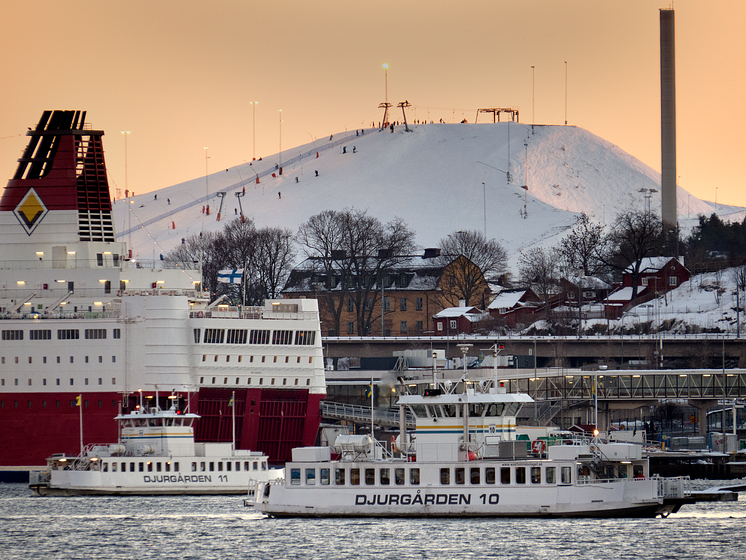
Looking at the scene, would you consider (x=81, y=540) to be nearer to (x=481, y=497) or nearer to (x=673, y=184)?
(x=481, y=497)

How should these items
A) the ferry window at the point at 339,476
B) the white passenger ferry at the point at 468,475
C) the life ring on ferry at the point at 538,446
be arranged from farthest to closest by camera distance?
the ferry window at the point at 339,476, the life ring on ferry at the point at 538,446, the white passenger ferry at the point at 468,475

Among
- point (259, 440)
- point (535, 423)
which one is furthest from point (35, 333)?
point (535, 423)

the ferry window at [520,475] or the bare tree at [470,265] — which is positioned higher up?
the bare tree at [470,265]

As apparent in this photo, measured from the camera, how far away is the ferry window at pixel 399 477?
5634 centimetres

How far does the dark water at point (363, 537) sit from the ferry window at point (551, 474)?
6.03 feet

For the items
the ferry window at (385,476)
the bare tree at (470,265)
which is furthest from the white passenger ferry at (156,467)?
the bare tree at (470,265)

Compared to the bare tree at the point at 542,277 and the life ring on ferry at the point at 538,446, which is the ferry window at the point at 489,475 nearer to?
the life ring on ferry at the point at 538,446

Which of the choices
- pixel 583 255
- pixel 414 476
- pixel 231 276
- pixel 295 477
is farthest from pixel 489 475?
pixel 583 255

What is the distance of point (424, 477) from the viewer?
56.0 m

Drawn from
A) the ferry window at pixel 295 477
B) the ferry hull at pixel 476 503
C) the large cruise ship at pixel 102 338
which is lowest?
the ferry hull at pixel 476 503

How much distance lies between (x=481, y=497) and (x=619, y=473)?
17.6 ft

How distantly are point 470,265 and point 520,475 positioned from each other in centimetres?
11627

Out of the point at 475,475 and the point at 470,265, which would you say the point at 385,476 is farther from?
the point at 470,265

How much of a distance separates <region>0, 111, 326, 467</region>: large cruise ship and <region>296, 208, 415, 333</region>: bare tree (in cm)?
5999
